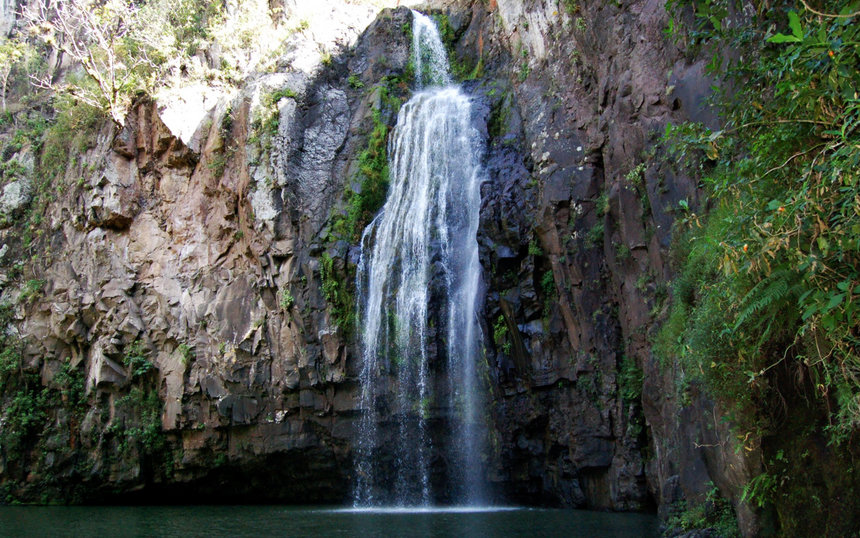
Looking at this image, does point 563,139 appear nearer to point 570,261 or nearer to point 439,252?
point 570,261

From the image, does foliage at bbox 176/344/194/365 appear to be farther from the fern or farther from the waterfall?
the fern

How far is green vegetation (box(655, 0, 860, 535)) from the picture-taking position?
4828mm

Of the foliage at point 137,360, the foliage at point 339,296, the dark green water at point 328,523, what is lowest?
the dark green water at point 328,523

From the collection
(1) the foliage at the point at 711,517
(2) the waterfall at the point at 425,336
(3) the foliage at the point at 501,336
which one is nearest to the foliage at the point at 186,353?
(2) the waterfall at the point at 425,336

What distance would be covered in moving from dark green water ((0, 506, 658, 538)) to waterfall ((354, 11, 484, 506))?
1177 mm

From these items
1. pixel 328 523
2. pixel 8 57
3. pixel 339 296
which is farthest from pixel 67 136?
pixel 328 523

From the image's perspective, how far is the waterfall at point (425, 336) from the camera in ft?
48.8

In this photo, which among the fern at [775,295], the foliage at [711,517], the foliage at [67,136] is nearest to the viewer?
the fern at [775,295]

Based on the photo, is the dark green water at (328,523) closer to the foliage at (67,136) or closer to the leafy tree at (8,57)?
the foliage at (67,136)

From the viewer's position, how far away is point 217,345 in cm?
1841

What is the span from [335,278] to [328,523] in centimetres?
665

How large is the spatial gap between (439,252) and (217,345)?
721 cm

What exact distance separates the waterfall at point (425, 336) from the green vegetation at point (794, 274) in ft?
25.6

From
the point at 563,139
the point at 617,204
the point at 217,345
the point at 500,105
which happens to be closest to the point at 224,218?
the point at 217,345
